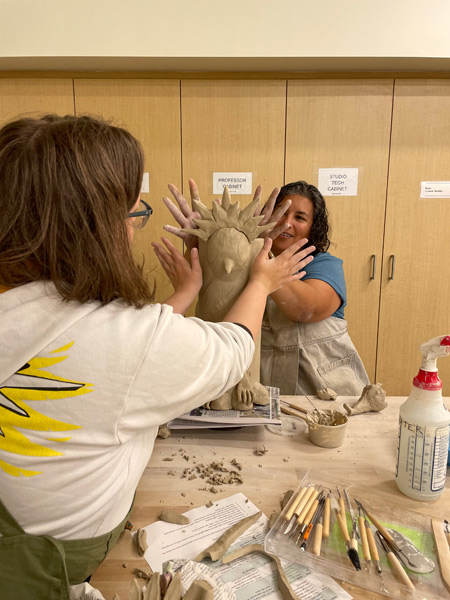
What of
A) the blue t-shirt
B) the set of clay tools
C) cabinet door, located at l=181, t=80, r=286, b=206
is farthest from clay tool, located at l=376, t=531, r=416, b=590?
cabinet door, located at l=181, t=80, r=286, b=206

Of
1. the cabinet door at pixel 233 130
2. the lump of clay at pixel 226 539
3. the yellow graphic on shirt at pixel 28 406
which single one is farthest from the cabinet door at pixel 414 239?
the yellow graphic on shirt at pixel 28 406

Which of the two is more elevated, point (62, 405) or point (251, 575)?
point (62, 405)

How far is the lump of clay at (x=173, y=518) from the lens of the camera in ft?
2.92

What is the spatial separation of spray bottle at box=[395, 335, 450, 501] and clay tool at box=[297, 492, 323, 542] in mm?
202

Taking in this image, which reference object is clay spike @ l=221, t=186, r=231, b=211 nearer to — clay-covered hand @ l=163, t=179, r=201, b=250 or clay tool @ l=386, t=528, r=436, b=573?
clay-covered hand @ l=163, t=179, r=201, b=250

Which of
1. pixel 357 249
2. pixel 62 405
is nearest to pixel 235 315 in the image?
pixel 62 405

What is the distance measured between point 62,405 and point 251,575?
1.46 feet

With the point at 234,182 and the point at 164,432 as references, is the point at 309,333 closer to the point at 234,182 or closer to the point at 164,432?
the point at 164,432

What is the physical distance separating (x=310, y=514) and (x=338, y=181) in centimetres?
245

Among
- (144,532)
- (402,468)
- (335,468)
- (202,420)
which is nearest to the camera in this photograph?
(144,532)

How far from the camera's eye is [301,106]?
283 cm

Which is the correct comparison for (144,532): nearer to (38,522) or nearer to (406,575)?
(38,522)

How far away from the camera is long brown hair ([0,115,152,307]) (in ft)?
2.42

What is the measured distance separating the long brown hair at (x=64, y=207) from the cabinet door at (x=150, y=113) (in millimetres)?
2065
